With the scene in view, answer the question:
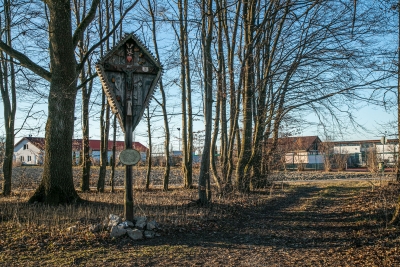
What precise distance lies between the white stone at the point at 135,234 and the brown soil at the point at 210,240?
0.13 meters

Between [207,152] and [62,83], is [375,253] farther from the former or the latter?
[62,83]

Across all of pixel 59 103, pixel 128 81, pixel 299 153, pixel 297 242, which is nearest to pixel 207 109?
pixel 128 81

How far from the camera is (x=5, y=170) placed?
1611 centimetres

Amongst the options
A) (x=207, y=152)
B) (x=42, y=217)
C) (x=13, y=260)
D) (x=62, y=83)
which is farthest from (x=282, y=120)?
(x=13, y=260)

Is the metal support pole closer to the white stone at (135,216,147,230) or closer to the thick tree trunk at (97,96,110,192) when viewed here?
the white stone at (135,216,147,230)

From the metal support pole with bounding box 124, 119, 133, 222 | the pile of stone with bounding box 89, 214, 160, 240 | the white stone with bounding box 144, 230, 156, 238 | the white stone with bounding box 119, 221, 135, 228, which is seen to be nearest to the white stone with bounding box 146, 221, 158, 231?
the pile of stone with bounding box 89, 214, 160, 240

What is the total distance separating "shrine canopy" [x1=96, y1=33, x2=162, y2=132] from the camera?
25.0ft

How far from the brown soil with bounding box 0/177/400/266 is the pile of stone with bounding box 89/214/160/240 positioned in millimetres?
144

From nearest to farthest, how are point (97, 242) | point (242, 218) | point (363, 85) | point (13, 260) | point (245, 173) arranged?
point (13, 260), point (97, 242), point (242, 218), point (363, 85), point (245, 173)

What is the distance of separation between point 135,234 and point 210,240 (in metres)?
1.31

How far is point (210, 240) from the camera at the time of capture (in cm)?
689

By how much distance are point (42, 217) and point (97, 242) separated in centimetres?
235

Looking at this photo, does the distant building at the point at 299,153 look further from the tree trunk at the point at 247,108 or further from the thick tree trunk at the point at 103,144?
the thick tree trunk at the point at 103,144

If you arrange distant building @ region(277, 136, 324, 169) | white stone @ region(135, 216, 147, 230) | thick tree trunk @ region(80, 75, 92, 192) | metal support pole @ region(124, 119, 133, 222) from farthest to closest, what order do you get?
thick tree trunk @ region(80, 75, 92, 192) < distant building @ region(277, 136, 324, 169) < metal support pole @ region(124, 119, 133, 222) < white stone @ region(135, 216, 147, 230)
